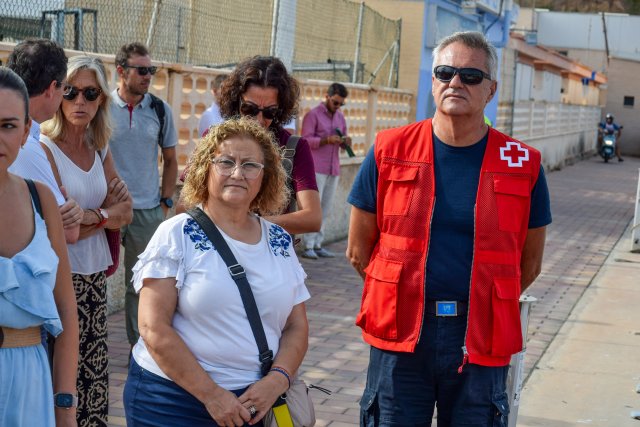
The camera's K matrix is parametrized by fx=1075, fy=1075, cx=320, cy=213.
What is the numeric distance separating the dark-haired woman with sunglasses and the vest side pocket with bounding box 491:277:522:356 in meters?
0.98

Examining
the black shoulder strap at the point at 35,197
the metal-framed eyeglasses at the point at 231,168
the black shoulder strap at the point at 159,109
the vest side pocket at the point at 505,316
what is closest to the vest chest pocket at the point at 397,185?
the vest side pocket at the point at 505,316

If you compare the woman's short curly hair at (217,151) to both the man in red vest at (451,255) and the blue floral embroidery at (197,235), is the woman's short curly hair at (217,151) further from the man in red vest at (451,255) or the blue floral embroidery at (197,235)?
the man in red vest at (451,255)

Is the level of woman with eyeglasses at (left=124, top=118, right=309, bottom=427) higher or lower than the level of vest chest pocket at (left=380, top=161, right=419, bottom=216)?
lower

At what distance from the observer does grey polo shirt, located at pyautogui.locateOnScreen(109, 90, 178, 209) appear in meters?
6.58

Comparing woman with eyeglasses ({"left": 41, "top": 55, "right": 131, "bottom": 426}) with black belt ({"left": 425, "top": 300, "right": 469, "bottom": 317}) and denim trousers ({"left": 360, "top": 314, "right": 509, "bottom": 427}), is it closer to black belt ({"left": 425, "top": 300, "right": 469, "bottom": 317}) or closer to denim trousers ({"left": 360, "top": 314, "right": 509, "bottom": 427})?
denim trousers ({"left": 360, "top": 314, "right": 509, "bottom": 427})

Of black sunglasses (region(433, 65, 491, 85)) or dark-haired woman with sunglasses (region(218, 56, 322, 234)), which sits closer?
black sunglasses (region(433, 65, 491, 85))

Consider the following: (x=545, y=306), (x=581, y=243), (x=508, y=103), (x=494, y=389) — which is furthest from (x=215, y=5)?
(x=508, y=103)

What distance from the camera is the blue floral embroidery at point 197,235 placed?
325 centimetres

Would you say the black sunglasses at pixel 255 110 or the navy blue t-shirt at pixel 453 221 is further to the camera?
the black sunglasses at pixel 255 110

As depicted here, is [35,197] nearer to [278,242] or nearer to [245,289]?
[245,289]

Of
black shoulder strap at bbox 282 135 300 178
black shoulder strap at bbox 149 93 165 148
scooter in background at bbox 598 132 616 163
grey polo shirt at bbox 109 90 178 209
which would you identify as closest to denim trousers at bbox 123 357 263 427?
black shoulder strap at bbox 282 135 300 178

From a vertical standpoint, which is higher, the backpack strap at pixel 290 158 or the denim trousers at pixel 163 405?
the backpack strap at pixel 290 158

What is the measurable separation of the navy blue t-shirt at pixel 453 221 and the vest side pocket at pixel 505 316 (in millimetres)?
102

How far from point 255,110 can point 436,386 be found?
133 centimetres
